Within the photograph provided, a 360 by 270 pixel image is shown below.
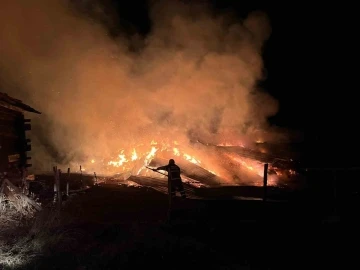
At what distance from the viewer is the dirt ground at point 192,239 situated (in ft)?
20.4

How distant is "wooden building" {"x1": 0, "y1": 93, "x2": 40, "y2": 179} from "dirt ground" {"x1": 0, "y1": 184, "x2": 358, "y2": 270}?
11.1ft

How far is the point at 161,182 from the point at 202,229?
710 centimetres

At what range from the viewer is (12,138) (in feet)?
37.8

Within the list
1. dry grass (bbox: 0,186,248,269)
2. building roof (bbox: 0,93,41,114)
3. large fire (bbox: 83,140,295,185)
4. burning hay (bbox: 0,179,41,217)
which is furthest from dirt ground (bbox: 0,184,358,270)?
large fire (bbox: 83,140,295,185)

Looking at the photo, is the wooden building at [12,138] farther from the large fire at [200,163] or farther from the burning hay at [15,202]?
the large fire at [200,163]

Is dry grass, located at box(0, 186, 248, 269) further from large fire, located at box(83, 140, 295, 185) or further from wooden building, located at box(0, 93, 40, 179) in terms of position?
large fire, located at box(83, 140, 295, 185)

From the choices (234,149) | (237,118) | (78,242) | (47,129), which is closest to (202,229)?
(78,242)

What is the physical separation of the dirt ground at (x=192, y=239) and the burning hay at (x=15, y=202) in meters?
0.46

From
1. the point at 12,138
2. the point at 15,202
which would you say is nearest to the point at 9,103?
the point at 12,138

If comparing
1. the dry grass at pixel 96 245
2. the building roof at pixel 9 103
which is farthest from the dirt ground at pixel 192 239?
the building roof at pixel 9 103

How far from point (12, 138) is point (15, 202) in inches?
148

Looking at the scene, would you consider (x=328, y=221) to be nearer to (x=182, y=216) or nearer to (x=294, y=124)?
(x=182, y=216)

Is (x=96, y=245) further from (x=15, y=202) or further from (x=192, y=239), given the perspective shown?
(x=15, y=202)

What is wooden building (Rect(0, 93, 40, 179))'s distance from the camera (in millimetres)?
10680
